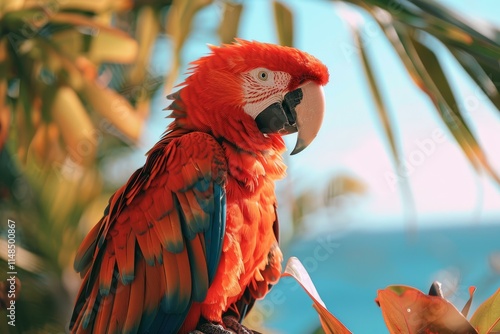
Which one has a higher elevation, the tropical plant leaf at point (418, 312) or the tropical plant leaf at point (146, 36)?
the tropical plant leaf at point (146, 36)

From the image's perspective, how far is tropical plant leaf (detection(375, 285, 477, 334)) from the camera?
0.66 meters

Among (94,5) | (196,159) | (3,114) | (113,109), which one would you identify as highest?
(94,5)

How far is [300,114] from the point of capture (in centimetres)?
90

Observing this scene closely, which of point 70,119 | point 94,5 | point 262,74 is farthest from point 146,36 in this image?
point 262,74

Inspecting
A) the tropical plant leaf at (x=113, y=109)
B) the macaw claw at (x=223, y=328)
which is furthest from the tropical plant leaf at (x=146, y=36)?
the macaw claw at (x=223, y=328)

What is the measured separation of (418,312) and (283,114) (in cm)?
38

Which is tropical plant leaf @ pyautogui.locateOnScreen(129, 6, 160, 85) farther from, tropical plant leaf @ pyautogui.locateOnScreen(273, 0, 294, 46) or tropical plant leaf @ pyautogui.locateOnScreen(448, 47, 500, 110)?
tropical plant leaf @ pyautogui.locateOnScreen(448, 47, 500, 110)

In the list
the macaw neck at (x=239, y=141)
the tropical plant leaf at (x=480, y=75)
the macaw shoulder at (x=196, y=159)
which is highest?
the tropical plant leaf at (x=480, y=75)

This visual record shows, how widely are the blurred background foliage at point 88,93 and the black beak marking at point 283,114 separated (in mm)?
251

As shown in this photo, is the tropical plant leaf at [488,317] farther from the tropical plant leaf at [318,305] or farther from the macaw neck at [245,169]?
the macaw neck at [245,169]

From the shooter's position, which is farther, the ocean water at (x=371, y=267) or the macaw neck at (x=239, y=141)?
the ocean water at (x=371, y=267)

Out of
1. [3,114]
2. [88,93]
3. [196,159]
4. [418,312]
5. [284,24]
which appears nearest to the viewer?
[418,312]

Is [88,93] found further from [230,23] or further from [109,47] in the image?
[230,23]

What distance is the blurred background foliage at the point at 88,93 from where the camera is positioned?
0.99 m
